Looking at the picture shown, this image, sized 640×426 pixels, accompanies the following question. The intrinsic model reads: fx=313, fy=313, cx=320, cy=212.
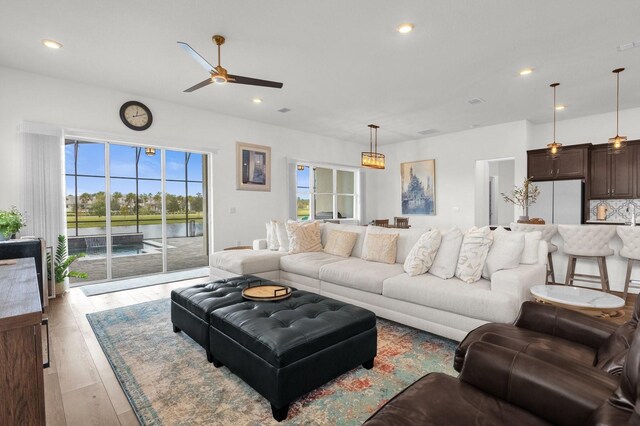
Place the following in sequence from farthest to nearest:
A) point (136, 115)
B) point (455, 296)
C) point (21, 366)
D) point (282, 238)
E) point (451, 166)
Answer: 1. point (451, 166)
2. point (136, 115)
3. point (282, 238)
4. point (455, 296)
5. point (21, 366)

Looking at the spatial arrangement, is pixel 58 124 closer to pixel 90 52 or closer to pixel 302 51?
pixel 90 52

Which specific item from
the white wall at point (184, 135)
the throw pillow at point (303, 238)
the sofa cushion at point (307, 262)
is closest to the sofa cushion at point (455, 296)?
the sofa cushion at point (307, 262)

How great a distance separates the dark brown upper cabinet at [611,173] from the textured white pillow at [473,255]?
4370mm

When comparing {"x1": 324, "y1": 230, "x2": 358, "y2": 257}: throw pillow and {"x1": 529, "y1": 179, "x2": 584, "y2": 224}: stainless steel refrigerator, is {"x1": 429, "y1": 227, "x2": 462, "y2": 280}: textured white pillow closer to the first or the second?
{"x1": 324, "y1": 230, "x2": 358, "y2": 257}: throw pillow

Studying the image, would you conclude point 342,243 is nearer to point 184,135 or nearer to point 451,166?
point 184,135

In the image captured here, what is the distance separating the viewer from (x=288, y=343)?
1.78 meters

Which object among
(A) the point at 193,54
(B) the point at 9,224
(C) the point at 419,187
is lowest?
(B) the point at 9,224

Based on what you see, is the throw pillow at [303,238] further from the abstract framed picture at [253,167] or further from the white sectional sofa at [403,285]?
the abstract framed picture at [253,167]

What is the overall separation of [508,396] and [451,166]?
686 centimetres

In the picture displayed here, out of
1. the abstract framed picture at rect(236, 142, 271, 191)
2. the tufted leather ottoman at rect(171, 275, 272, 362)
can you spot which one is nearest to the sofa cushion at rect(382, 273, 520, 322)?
the tufted leather ottoman at rect(171, 275, 272, 362)

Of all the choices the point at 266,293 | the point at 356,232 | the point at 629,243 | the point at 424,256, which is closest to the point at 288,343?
the point at 266,293

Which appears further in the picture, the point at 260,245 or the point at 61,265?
the point at 260,245

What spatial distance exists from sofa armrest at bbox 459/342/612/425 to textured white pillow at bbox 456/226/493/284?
5.47ft

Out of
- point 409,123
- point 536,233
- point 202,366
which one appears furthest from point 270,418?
point 409,123
